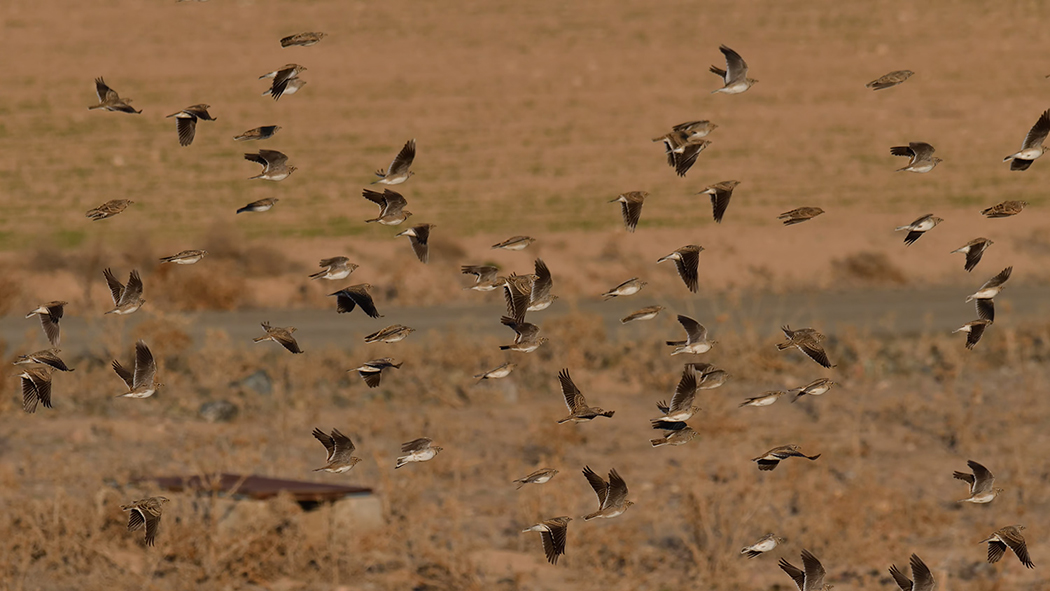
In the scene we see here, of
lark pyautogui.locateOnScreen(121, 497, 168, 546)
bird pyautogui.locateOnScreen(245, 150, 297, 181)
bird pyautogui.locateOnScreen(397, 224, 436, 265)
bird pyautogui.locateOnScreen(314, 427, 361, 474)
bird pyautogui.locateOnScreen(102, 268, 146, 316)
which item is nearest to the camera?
bird pyautogui.locateOnScreen(102, 268, 146, 316)

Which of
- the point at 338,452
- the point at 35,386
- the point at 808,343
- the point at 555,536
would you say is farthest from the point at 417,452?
the point at 808,343

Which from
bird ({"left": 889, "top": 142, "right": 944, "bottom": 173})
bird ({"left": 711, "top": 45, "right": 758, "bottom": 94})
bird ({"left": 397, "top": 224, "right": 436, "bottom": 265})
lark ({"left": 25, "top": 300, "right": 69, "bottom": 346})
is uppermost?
bird ({"left": 711, "top": 45, "right": 758, "bottom": 94})

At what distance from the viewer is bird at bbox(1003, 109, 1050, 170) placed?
8.68m

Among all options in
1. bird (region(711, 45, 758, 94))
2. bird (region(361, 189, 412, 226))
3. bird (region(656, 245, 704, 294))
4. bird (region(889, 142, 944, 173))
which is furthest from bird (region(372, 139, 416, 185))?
bird (region(889, 142, 944, 173))

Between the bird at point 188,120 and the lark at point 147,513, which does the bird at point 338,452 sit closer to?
the lark at point 147,513

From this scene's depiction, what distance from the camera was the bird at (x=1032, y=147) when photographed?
342 inches

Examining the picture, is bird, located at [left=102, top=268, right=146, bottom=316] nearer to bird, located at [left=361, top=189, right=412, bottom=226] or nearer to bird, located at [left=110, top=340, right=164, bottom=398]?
bird, located at [left=110, top=340, right=164, bottom=398]

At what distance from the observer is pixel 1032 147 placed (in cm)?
873

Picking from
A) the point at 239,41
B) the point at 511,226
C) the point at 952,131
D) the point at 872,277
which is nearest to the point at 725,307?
the point at 872,277

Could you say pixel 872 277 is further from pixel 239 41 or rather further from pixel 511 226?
pixel 239 41

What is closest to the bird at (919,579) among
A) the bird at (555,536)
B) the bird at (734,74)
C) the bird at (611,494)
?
the bird at (611,494)

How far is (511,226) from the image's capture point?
140 feet

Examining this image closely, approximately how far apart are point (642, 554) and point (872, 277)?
22381 mm

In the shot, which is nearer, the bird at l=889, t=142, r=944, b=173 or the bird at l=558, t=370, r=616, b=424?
the bird at l=558, t=370, r=616, b=424
